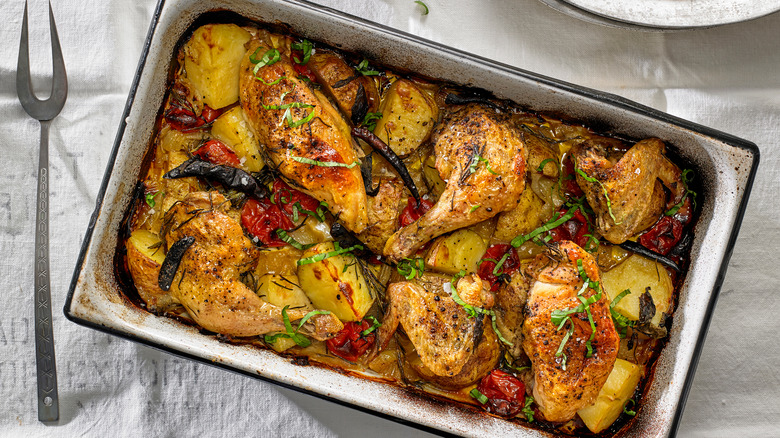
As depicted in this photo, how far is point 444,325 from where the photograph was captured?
2.40 m

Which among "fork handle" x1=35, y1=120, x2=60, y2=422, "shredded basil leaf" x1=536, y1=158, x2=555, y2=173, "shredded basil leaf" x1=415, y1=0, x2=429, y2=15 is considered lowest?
"fork handle" x1=35, y1=120, x2=60, y2=422

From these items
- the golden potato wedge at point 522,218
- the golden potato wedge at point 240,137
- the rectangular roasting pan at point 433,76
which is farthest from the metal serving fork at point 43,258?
the golden potato wedge at point 522,218

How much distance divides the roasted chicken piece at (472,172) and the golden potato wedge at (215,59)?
89cm

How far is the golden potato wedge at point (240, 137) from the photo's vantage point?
8.25ft

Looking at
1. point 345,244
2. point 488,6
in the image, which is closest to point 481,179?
point 345,244

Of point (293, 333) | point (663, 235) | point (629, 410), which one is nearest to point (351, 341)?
point (293, 333)

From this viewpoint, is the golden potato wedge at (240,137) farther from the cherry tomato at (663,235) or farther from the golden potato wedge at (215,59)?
the cherry tomato at (663,235)

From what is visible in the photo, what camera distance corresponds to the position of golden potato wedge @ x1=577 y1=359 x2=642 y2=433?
248cm

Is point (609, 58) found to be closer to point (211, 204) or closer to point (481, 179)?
point (481, 179)

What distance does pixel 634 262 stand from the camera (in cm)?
256

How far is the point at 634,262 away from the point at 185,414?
221cm

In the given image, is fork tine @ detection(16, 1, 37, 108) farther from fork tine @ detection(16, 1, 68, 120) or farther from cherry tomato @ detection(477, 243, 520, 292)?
cherry tomato @ detection(477, 243, 520, 292)

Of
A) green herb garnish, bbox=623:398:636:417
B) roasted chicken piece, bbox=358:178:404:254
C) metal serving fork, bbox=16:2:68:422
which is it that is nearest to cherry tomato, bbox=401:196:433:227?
roasted chicken piece, bbox=358:178:404:254

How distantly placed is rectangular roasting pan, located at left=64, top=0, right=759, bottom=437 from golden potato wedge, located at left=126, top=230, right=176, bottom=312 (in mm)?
65
